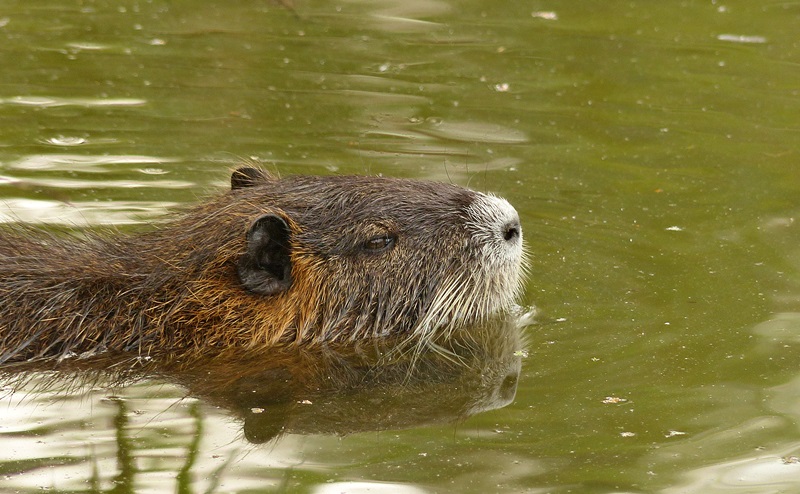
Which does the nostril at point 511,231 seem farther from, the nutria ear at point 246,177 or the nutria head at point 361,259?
the nutria ear at point 246,177

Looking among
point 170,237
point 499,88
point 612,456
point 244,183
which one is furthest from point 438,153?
point 612,456

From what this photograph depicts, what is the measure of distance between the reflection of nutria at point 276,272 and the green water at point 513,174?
416 mm

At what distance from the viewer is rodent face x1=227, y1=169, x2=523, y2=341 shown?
584 centimetres

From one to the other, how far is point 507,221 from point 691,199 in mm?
2208

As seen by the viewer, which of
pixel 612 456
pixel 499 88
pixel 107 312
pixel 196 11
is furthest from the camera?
pixel 196 11

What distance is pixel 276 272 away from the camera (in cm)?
586

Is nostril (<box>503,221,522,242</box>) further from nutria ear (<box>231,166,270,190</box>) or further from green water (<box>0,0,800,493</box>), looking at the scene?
nutria ear (<box>231,166,270,190</box>)

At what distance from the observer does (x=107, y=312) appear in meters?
5.70

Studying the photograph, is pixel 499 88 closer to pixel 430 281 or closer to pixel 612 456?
pixel 430 281

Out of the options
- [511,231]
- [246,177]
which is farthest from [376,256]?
[246,177]

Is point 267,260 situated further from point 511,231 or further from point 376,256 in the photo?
point 511,231

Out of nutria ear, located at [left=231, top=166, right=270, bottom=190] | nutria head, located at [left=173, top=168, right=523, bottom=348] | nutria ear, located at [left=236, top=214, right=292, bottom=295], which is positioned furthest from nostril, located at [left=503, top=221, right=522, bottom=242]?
nutria ear, located at [left=231, top=166, right=270, bottom=190]

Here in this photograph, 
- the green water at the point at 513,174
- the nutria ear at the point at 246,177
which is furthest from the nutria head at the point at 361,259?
the green water at the point at 513,174

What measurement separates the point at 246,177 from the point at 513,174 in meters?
2.27
